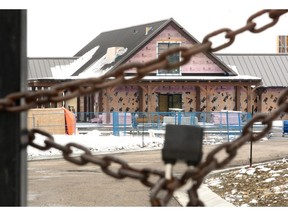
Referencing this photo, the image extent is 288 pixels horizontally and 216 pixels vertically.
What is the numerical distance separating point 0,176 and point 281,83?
4271 centimetres

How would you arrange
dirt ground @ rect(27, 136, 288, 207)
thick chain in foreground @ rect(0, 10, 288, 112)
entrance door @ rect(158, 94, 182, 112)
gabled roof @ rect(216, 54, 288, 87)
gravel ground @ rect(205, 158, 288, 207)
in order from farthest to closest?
gabled roof @ rect(216, 54, 288, 87) → entrance door @ rect(158, 94, 182, 112) → dirt ground @ rect(27, 136, 288, 207) → gravel ground @ rect(205, 158, 288, 207) → thick chain in foreground @ rect(0, 10, 288, 112)

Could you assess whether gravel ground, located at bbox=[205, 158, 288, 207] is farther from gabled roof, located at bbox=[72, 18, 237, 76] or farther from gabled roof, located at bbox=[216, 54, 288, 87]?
gabled roof, located at bbox=[216, 54, 288, 87]

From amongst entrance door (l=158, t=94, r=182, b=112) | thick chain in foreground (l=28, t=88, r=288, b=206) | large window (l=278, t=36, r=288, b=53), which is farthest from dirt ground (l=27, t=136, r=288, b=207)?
large window (l=278, t=36, r=288, b=53)

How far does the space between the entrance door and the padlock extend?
1499 inches

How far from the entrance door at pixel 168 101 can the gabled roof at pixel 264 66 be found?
573 cm

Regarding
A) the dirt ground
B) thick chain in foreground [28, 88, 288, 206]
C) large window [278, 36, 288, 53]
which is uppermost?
large window [278, 36, 288, 53]

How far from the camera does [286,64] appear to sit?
4606cm

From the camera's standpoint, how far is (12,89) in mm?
2027

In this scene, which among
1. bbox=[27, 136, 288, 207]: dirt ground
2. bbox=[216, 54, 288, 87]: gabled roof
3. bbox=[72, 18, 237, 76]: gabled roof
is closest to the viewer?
bbox=[27, 136, 288, 207]: dirt ground

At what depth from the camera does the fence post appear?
6.59 feet

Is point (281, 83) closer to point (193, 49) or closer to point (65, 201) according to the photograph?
point (65, 201)

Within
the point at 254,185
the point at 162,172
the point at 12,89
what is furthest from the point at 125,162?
the point at 254,185

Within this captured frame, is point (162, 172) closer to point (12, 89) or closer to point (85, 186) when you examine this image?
point (12, 89)

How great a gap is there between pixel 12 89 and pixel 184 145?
529mm
